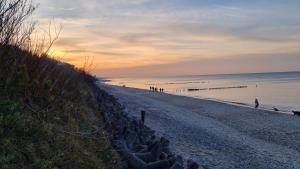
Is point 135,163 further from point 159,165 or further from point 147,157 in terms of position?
point 147,157

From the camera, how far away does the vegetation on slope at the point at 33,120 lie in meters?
5.64

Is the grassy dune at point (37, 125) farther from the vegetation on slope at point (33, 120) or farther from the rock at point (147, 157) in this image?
the rock at point (147, 157)

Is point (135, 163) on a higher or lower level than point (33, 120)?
lower

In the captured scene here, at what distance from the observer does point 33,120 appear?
21.5ft

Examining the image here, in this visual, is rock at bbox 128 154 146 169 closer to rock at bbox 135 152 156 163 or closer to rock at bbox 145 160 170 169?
rock at bbox 145 160 170 169

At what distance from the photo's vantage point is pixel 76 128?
827 cm

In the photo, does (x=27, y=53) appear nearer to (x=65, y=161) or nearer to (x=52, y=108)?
(x=52, y=108)

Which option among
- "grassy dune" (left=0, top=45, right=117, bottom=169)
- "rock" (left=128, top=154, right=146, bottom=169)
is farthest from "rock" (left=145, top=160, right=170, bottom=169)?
"grassy dune" (left=0, top=45, right=117, bottom=169)

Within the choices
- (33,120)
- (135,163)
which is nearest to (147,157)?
(135,163)

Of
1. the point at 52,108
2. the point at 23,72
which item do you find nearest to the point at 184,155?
the point at 52,108

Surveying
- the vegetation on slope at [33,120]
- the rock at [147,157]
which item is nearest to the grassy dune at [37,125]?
the vegetation on slope at [33,120]

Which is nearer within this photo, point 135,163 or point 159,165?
point 135,163

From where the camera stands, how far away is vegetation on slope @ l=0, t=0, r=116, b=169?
5.64 metres

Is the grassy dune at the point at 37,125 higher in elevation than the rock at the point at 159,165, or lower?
higher
